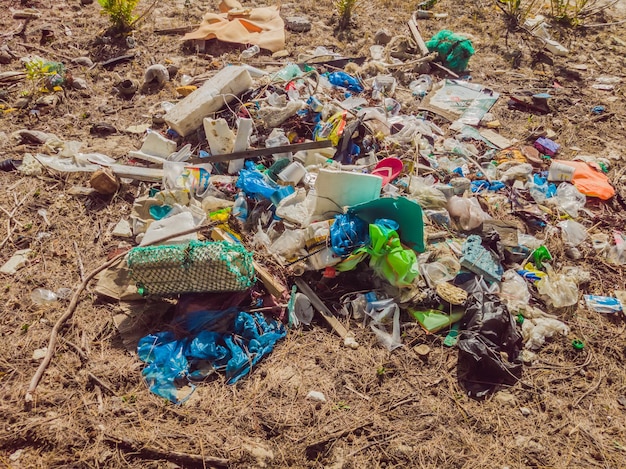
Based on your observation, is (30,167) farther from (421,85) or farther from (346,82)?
(421,85)

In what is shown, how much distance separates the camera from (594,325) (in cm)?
344

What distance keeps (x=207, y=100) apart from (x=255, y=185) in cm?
140

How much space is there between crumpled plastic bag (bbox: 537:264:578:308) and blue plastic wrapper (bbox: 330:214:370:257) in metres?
1.56

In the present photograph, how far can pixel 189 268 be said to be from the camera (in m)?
3.03

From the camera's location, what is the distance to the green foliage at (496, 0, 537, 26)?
293 inches

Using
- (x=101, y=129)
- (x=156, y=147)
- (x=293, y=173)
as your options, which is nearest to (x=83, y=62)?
(x=101, y=129)

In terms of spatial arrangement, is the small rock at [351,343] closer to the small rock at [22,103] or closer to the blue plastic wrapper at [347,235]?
the blue plastic wrapper at [347,235]

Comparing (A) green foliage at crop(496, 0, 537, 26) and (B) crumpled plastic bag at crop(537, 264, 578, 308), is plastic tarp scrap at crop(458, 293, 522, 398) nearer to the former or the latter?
(B) crumpled plastic bag at crop(537, 264, 578, 308)

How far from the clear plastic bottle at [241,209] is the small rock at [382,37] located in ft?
14.4

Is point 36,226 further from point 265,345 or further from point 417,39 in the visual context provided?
point 417,39

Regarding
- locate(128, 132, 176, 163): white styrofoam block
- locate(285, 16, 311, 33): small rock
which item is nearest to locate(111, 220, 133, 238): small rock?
locate(128, 132, 176, 163): white styrofoam block

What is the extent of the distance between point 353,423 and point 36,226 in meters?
3.31

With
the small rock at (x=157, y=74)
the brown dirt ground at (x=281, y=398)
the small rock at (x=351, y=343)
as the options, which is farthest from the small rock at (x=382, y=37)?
the small rock at (x=351, y=343)

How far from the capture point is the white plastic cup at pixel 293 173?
404cm
